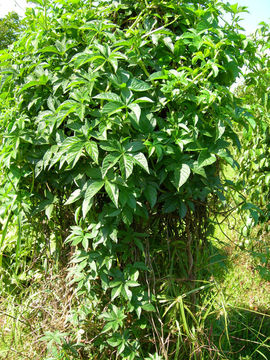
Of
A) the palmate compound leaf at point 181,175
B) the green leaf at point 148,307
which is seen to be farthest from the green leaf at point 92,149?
the green leaf at point 148,307

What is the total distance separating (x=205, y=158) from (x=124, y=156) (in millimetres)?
372

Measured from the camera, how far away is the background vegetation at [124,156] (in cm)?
164

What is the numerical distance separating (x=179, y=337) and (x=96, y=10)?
171 cm

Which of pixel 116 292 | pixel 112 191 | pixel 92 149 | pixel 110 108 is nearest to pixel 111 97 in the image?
pixel 110 108

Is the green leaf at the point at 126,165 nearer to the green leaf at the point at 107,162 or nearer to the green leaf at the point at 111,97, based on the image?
the green leaf at the point at 107,162

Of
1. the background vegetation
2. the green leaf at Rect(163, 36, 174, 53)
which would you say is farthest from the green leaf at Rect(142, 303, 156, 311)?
the green leaf at Rect(163, 36, 174, 53)

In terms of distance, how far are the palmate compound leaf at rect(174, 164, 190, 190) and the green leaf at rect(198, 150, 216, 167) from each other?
0.21ft

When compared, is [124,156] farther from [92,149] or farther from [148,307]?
[148,307]

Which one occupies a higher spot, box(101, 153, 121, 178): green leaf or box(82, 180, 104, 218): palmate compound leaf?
box(101, 153, 121, 178): green leaf

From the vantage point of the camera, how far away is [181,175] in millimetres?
1642

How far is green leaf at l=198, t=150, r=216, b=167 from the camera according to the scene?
64.8 inches

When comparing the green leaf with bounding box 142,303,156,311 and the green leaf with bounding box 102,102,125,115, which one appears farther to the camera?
the green leaf with bounding box 142,303,156,311

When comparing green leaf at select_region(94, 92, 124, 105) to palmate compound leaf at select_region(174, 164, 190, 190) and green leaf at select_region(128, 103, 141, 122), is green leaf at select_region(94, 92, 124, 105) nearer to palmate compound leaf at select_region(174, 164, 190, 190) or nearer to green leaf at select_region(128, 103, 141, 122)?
green leaf at select_region(128, 103, 141, 122)

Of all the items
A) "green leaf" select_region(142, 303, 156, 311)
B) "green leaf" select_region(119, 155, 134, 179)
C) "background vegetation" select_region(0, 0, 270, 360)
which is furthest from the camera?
"green leaf" select_region(142, 303, 156, 311)
